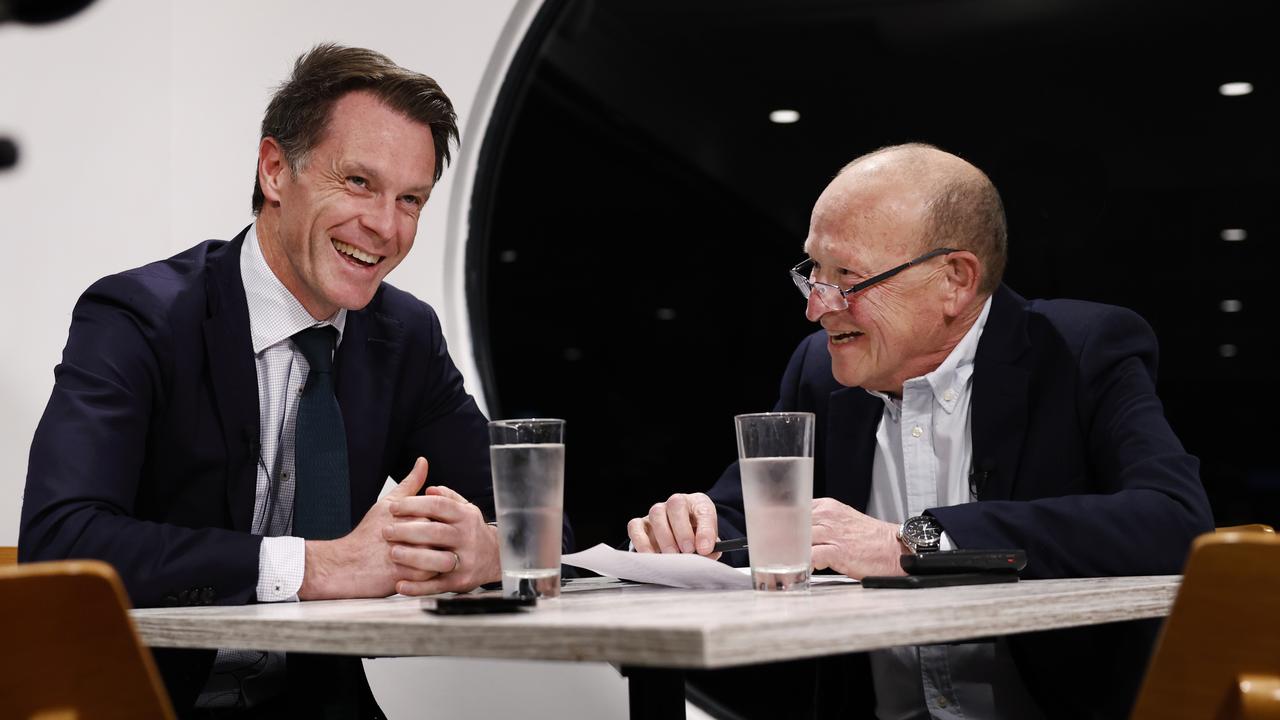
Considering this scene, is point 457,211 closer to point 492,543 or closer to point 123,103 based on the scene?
point 123,103

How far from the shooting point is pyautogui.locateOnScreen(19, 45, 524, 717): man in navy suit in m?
1.56

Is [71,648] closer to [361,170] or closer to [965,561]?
[965,561]

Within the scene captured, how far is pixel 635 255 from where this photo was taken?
363 centimetres

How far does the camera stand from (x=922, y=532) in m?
1.63

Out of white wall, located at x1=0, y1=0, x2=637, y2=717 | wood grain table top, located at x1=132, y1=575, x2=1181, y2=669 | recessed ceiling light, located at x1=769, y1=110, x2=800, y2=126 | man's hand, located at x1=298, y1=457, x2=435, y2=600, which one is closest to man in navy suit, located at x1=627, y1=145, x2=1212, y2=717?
wood grain table top, located at x1=132, y1=575, x2=1181, y2=669

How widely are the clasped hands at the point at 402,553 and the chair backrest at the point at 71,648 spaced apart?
19.7 inches

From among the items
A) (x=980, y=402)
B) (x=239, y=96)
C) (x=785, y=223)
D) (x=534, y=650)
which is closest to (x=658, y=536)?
(x=980, y=402)

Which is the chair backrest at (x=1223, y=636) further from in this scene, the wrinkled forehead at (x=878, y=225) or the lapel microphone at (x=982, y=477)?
the wrinkled forehead at (x=878, y=225)

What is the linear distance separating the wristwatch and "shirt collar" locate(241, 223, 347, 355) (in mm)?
1073

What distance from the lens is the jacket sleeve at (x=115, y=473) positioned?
59.8 inches

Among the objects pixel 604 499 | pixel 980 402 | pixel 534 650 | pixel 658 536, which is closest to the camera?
pixel 534 650

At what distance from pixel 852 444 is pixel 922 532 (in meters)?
0.58

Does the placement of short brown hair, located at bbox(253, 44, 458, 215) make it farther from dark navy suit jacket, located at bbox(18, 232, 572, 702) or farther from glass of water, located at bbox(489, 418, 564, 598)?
glass of water, located at bbox(489, 418, 564, 598)

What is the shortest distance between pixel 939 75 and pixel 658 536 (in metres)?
1.87
